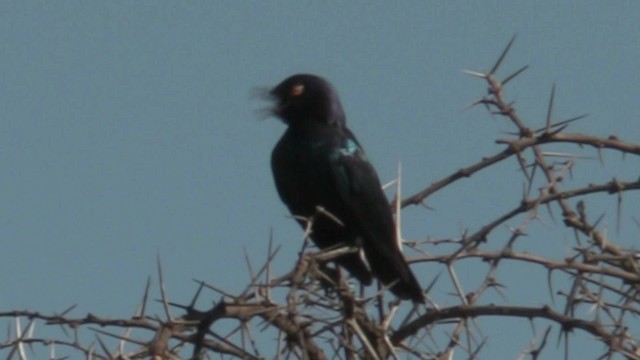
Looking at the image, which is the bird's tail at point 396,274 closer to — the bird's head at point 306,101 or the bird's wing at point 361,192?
the bird's wing at point 361,192

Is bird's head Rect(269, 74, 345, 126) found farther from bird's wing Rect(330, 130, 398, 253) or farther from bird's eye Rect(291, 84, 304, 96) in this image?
bird's wing Rect(330, 130, 398, 253)

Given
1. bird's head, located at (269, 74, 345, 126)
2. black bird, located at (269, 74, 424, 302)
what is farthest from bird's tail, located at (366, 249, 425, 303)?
bird's head, located at (269, 74, 345, 126)

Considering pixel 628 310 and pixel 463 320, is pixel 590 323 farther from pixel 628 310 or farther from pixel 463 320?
pixel 463 320

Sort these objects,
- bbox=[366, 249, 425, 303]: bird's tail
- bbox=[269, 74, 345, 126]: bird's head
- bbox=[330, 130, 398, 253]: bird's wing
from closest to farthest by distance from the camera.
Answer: bbox=[366, 249, 425, 303]: bird's tail → bbox=[330, 130, 398, 253]: bird's wing → bbox=[269, 74, 345, 126]: bird's head

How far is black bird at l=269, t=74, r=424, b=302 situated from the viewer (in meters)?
6.40

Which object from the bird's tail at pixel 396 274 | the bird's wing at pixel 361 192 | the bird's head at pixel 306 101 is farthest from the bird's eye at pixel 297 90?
the bird's tail at pixel 396 274

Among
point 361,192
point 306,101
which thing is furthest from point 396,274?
point 306,101

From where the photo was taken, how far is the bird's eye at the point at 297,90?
705 centimetres

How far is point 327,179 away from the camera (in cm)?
662

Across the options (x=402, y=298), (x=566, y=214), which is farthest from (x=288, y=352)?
(x=402, y=298)

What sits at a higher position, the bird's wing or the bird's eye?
the bird's eye

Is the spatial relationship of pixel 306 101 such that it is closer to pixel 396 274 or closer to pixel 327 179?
pixel 327 179

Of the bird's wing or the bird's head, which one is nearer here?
the bird's wing

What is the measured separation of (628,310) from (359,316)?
780mm
